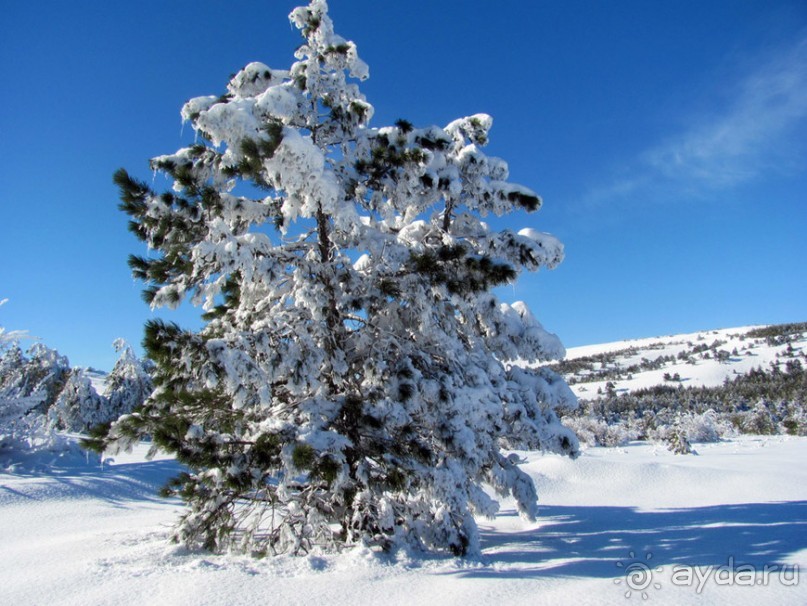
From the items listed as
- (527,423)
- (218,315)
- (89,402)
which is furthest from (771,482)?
(89,402)

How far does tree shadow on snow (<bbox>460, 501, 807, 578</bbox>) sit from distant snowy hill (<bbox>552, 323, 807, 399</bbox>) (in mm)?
79044

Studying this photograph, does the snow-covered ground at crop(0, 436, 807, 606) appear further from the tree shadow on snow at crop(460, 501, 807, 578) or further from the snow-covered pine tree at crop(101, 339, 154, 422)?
the snow-covered pine tree at crop(101, 339, 154, 422)

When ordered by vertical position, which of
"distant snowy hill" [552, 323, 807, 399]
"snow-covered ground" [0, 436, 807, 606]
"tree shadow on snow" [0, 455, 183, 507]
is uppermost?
"distant snowy hill" [552, 323, 807, 399]

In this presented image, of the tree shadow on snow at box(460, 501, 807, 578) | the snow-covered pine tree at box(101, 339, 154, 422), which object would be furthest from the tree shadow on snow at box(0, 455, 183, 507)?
the snow-covered pine tree at box(101, 339, 154, 422)

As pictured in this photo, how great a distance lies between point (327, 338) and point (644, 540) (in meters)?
4.86

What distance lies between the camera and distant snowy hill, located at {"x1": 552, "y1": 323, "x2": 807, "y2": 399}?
289ft

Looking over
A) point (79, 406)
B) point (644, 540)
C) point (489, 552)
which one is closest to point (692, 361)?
point (79, 406)

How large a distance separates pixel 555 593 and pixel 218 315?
19.5 feet

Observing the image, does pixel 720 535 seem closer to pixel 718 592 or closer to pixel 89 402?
pixel 718 592

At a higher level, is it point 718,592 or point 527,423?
point 527,423

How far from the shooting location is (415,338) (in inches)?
268

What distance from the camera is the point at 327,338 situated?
5840mm

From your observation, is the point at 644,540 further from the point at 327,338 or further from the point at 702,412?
the point at 702,412

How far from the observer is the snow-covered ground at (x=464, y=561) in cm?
368
